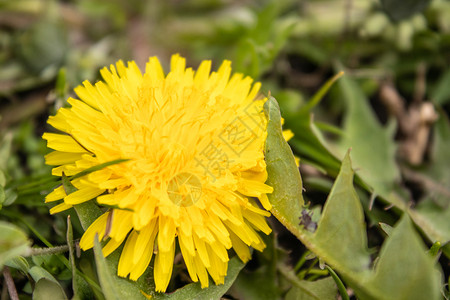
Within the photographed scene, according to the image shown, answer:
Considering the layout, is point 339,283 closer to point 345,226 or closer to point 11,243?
point 345,226

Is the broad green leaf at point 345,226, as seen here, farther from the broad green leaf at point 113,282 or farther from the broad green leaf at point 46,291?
the broad green leaf at point 46,291

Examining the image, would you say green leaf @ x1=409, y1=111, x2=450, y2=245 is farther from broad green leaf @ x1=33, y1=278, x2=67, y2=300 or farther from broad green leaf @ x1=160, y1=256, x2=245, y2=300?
broad green leaf @ x1=33, y1=278, x2=67, y2=300

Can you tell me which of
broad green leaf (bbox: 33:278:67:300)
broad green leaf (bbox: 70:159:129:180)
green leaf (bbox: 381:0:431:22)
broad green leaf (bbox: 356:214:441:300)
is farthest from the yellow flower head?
green leaf (bbox: 381:0:431:22)

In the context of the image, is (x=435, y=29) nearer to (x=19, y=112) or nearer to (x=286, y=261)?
(x=286, y=261)

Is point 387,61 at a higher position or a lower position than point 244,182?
lower

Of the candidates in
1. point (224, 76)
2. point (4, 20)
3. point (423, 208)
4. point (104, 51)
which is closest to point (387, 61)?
point (423, 208)

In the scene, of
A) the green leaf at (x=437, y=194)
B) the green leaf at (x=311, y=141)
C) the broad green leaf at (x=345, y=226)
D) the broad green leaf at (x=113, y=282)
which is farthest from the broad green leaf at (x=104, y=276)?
the green leaf at (x=437, y=194)
